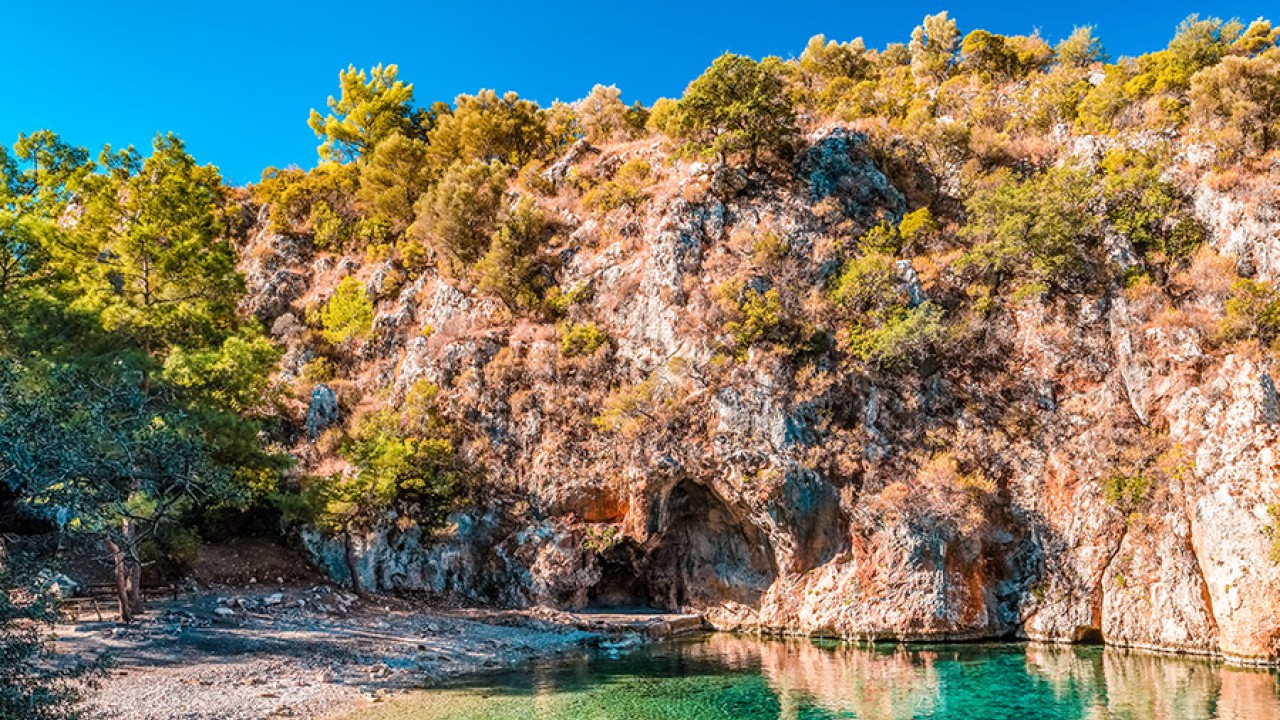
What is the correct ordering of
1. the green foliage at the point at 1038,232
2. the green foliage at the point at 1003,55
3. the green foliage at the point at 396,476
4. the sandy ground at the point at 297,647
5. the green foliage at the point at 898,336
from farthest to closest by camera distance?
the green foliage at the point at 1003,55
the green foliage at the point at 1038,232
the green foliage at the point at 898,336
the green foliage at the point at 396,476
the sandy ground at the point at 297,647

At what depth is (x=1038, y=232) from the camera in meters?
34.9

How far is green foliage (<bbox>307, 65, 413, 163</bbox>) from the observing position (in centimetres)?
5578

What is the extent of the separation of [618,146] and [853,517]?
31.5 m

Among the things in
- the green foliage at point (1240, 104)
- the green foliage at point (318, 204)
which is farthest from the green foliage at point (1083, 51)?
the green foliage at point (318, 204)

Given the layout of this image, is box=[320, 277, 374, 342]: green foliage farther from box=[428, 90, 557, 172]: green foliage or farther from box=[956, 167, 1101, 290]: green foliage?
box=[956, 167, 1101, 290]: green foliage

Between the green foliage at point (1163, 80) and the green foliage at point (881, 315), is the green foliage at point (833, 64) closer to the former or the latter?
the green foliage at point (1163, 80)

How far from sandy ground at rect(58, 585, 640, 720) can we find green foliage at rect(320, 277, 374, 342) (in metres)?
18.2

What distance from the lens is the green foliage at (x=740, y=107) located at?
137 ft

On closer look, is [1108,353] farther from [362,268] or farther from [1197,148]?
[362,268]

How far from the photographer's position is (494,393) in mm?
38094

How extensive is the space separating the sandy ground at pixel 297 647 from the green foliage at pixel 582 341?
13169mm

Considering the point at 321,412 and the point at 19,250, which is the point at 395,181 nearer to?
the point at 321,412

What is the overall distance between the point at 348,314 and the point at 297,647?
26001 mm

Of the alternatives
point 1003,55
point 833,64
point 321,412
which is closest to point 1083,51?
point 1003,55
